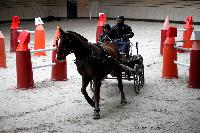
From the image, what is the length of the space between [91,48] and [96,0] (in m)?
23.4

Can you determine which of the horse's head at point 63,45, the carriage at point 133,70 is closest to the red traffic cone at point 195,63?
the carriage at point 133,70

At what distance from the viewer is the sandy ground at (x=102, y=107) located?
7016 millimetres

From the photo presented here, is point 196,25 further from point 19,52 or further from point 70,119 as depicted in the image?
point 70,119

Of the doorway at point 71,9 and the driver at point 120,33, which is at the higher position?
the doorway at point 71,9

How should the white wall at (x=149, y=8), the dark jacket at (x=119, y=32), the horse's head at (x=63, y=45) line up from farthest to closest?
the white wall at (x=149, y=8) → the dark jacket at (x=119, y=32) → the horse's head at (x=63, y=45)

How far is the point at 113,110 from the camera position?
8.06 m

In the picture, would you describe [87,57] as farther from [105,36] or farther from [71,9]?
[71,9]

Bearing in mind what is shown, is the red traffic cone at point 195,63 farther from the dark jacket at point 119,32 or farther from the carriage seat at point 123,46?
the carriage seat at point 123,46

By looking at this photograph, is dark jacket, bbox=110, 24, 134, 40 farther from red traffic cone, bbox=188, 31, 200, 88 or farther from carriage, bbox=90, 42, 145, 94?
red traffic cone, bbox=188, 31, 200, 88

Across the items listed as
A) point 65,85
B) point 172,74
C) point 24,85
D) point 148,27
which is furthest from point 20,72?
point 148,27

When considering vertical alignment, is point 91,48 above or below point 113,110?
above

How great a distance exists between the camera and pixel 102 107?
8.28m

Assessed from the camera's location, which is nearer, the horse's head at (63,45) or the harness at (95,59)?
the horse's head at (63,45)

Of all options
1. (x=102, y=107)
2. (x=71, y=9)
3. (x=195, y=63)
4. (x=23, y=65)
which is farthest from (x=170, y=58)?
(x=71, y=9)
